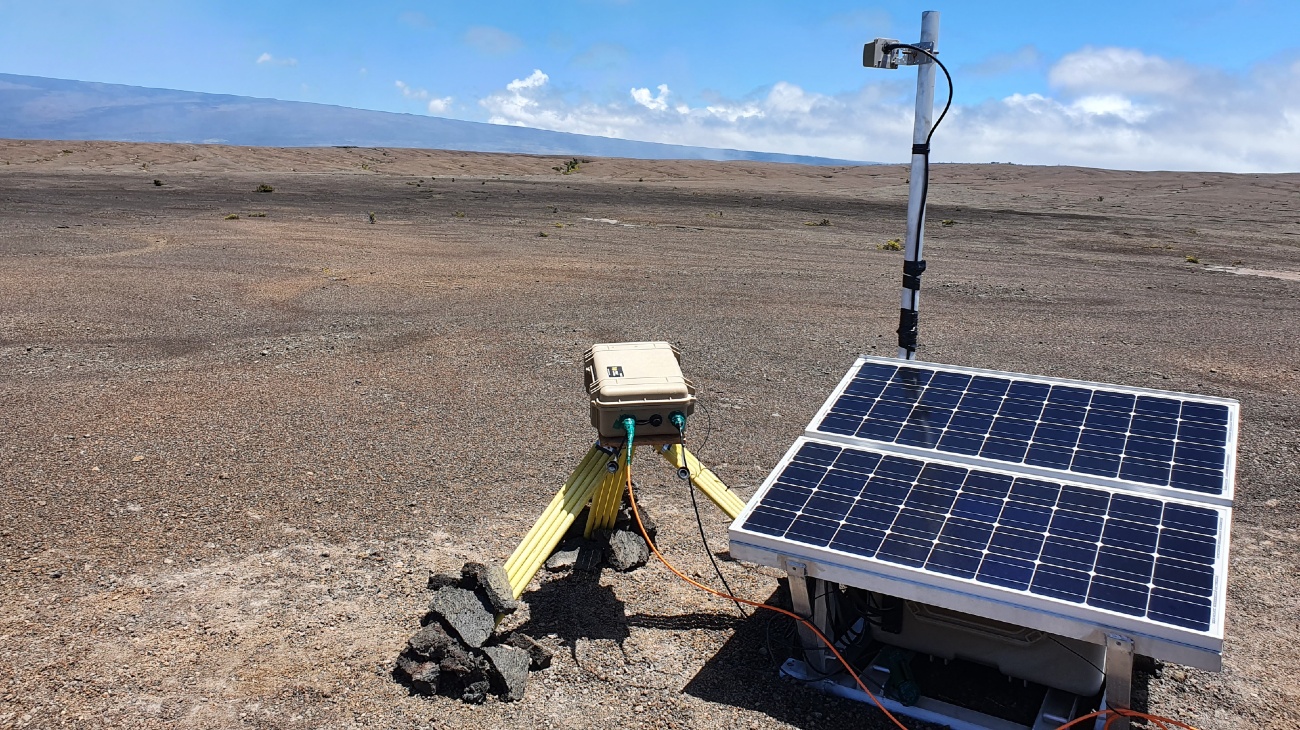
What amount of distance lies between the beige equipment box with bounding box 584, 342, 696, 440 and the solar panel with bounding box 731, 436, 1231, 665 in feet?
2.42

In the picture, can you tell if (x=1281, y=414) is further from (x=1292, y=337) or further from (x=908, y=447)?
(x=908, y=447)

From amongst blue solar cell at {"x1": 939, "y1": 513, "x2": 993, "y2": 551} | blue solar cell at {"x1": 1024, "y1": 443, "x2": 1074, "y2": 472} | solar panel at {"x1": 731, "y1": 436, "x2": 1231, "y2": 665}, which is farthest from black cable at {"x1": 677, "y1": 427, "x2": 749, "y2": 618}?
blue solar cell at {"x1": 1024, "y1": 443, "x2": 1074, "y2": 472}

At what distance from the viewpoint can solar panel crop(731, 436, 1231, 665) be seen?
3.66 meters

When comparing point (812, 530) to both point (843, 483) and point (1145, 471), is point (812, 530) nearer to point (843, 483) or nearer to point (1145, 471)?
point (843, 483)

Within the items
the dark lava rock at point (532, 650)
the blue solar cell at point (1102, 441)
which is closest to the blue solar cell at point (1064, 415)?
the blue solar cell at point (1102, 441)

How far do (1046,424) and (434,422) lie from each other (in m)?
5.79

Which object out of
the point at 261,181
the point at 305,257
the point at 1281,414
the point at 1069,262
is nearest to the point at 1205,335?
the point at 1281,414

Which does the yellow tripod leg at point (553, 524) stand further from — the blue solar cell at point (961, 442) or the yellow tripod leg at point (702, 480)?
the blue solar cell at point (961, 442)

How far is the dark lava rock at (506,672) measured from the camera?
4461 mm

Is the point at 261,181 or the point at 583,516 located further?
the point at 261,181

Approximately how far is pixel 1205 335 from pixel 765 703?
11885 millimetres

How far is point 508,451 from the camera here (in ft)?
26.3

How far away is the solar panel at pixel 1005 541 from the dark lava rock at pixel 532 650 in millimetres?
1282

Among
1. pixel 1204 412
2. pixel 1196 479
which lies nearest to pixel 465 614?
pixel 1196 479
